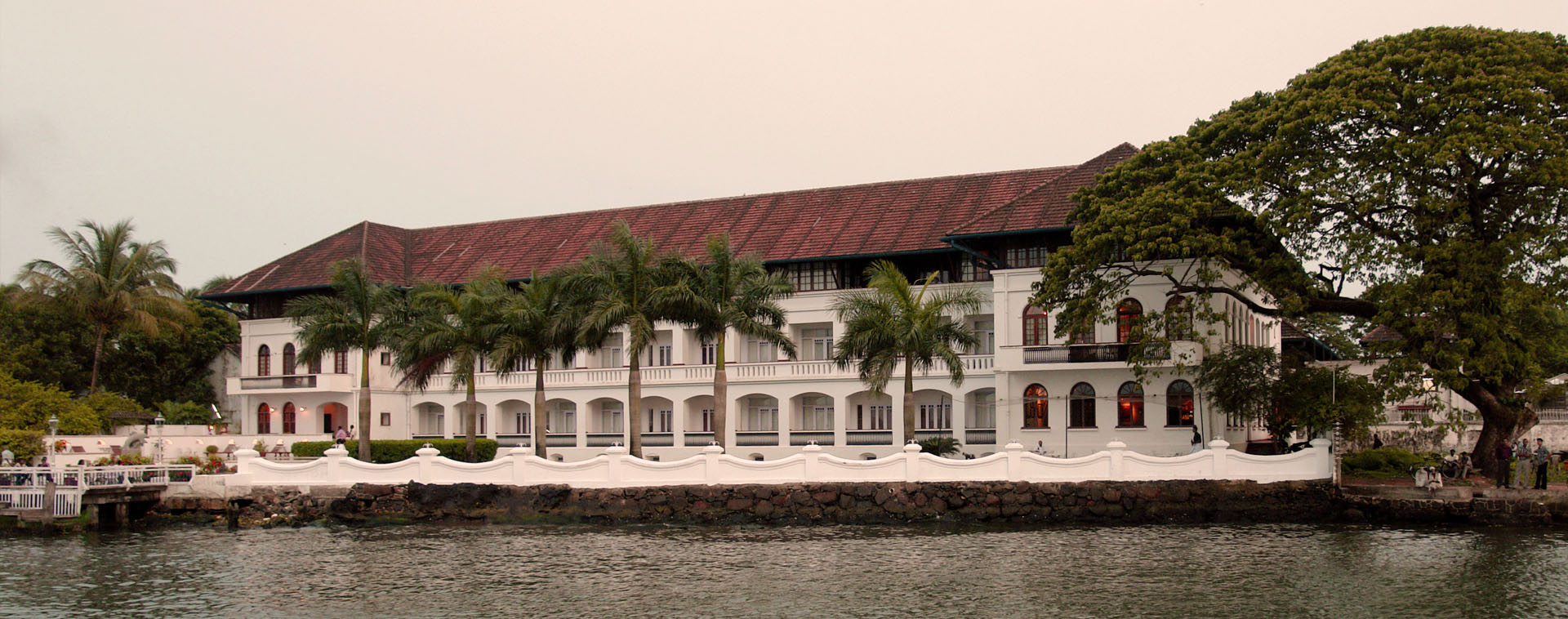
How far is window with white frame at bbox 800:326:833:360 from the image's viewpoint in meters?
49.4

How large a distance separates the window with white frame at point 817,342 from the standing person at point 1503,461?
2406cm

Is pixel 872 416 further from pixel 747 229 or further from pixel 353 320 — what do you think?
pixel 353 320

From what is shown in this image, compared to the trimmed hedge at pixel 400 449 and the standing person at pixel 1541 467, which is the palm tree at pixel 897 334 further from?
the trimmed hedge at pixel 400 449

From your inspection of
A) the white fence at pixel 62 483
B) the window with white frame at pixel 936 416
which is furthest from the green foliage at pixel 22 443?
the window with white frame at pixel 936 416

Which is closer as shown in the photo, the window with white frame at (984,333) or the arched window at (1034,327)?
the arched window at (1034,327)

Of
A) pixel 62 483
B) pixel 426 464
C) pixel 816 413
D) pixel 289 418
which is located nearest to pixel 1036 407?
pixel 816 413

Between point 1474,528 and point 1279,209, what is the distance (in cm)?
841

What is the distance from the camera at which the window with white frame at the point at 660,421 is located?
51.9 metres

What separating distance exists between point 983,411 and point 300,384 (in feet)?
93.0

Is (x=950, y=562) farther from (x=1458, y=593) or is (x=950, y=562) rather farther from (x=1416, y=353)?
(x=1416, y=353)

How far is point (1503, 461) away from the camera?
30078 millimetres

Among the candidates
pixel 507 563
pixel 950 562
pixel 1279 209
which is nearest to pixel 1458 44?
pixel 1279 209

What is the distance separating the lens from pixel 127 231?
56.0 metres

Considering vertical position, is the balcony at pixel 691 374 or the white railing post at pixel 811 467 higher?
the balcony at pixel 691 374
